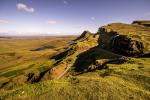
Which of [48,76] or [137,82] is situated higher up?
[137,82]

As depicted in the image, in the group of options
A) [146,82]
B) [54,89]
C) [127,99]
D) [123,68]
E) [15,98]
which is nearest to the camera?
[127,99]

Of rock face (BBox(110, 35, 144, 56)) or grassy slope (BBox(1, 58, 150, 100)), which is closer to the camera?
grassy slope (BBox(1, 58, 150, 100))

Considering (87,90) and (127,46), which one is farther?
Result: (127,46)

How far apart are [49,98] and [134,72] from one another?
1902 cm

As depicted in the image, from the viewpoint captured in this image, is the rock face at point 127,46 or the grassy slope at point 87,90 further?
the rock face at point 127,46

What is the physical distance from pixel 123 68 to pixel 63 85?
16613 millimetres

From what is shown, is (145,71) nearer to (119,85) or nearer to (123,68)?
(123,68)

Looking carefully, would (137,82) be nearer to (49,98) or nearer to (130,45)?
(49,98)

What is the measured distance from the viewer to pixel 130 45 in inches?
2820

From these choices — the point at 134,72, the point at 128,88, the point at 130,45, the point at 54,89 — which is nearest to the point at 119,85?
the point at 128,88

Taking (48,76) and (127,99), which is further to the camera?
(48,76)

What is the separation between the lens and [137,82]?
31.6 m

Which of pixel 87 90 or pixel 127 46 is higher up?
pixel 127 46

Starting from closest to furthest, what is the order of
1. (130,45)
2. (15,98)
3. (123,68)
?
1. (15,98)
2. (123,68)
3. (130,45)
